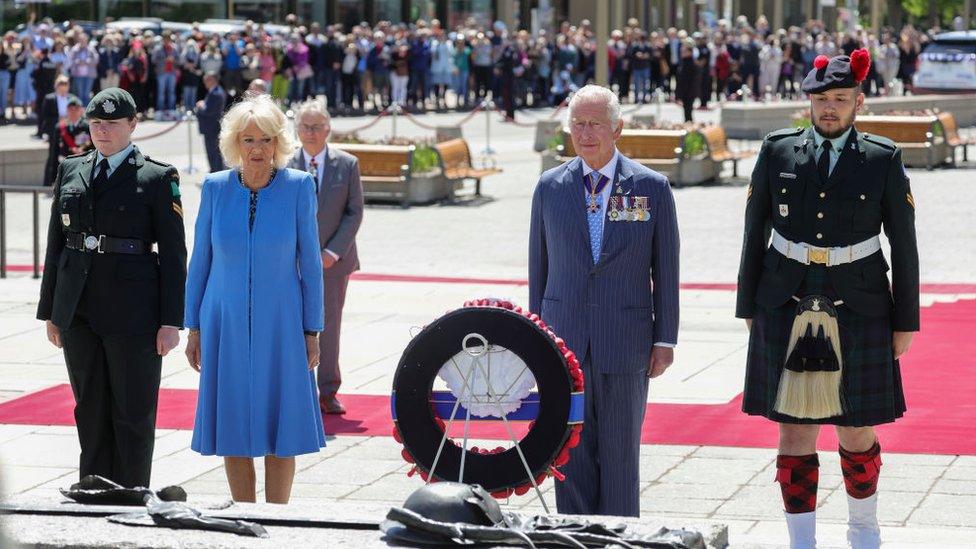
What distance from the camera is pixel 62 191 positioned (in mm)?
7352

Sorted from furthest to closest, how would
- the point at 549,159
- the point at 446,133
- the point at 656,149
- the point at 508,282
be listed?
the point at 446,133
the point at 549,159
the point at 656,149
the point at 508,282

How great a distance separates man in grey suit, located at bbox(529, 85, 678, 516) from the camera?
644cm

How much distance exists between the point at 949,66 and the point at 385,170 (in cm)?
2332

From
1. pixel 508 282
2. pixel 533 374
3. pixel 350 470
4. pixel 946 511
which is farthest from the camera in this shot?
pixel 508 282

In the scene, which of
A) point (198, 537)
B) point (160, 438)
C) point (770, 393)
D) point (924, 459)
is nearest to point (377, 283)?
point (160, 438)

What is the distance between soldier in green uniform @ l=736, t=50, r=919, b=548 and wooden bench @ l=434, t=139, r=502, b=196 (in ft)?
55.2

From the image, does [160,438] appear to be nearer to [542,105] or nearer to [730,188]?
[730,188]

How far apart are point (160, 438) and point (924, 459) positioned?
4.06 meters

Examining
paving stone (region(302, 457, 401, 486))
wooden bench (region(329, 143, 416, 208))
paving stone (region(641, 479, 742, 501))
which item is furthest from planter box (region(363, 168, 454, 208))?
paving stone (region(641, 479, 742, 501))

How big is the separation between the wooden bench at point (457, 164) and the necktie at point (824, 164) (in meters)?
16.9

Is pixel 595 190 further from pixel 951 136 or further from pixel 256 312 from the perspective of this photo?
pixel 951 136

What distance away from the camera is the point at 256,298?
684 centimetres

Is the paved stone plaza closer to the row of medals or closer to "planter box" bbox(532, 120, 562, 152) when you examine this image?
the row of medals

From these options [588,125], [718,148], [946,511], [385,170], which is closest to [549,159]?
[718,148]
